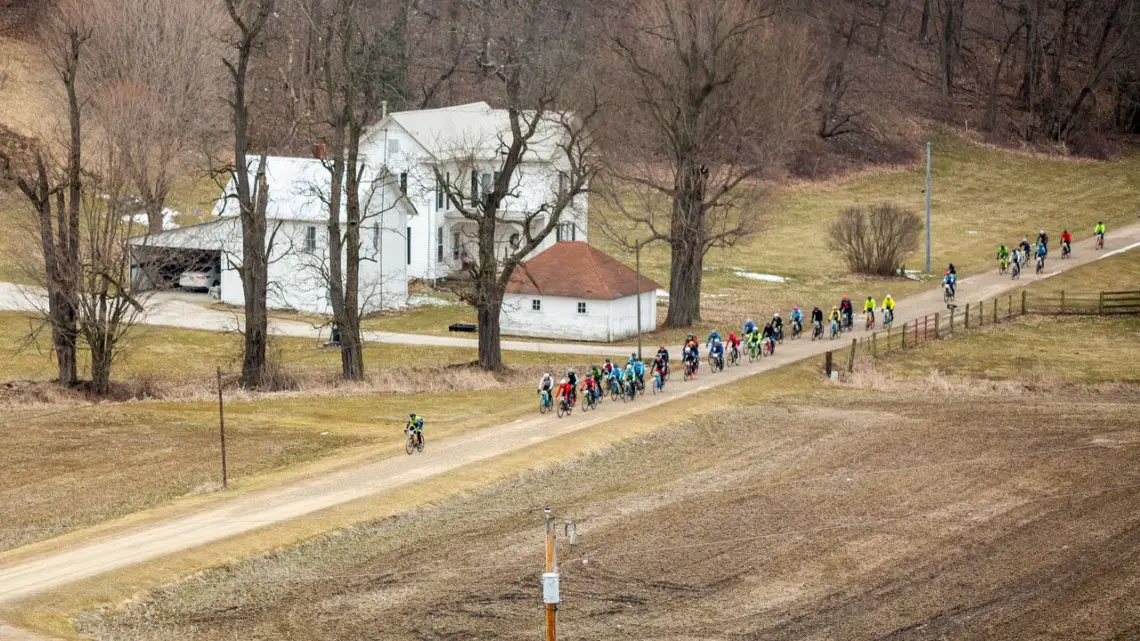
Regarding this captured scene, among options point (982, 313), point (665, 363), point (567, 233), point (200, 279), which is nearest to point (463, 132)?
point (567, 233)

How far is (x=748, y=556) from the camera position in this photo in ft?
87.2

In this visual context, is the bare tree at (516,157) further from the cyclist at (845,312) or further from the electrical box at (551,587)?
the electrical box at (551,587)

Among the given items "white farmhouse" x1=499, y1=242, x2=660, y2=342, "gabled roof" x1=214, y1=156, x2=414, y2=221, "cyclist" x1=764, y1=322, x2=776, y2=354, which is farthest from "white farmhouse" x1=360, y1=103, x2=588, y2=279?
"cyclist" x1=764, y1=322, x2=776, y2=354

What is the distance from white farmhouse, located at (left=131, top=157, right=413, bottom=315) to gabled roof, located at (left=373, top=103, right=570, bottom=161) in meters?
5.98

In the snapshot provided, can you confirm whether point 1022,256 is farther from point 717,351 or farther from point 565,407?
point 565,407

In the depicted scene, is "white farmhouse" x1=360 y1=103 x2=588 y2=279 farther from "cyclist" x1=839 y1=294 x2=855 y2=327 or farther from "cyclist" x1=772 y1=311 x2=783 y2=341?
"cyclist" x1=772 y1=311 x2=783 y2=341

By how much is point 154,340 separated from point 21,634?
40185mm

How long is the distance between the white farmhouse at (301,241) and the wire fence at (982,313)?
2377 cm

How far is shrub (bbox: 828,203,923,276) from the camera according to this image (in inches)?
3019

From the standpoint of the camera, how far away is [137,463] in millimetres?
35344

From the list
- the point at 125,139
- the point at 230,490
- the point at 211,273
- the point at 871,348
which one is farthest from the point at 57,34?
the point at 230,490

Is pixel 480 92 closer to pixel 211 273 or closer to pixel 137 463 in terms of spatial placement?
pixel 211 273

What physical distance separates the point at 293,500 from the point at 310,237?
40.8m

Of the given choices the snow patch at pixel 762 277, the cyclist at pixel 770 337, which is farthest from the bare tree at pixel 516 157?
the snow patch at pixel 762 277
